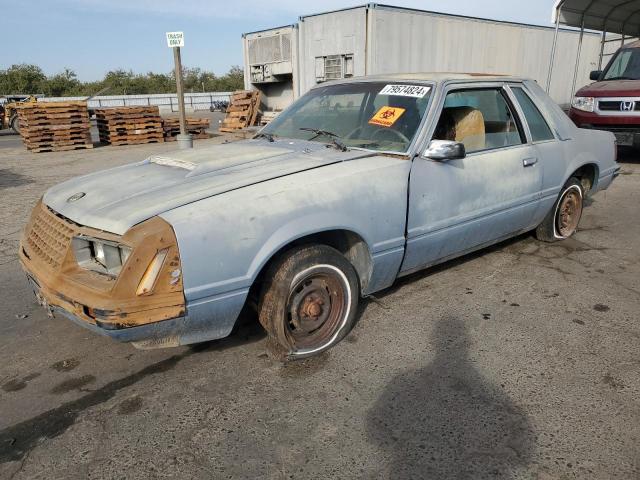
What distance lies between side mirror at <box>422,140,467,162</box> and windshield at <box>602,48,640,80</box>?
7874 mm

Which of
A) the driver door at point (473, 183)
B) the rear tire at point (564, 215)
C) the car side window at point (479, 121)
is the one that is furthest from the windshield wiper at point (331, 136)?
the rear tire at point (564, 215)

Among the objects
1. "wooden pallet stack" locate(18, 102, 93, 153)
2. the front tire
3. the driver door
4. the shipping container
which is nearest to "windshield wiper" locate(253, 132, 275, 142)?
the driver door

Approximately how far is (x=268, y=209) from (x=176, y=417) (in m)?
1.11

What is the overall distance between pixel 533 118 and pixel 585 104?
572 centimetres

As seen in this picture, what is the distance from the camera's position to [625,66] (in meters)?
9.12

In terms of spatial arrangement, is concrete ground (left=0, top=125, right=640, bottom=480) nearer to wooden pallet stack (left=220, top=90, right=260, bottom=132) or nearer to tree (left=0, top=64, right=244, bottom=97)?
wooden pallet stack (left=220, top=90, right=260, bottom=132)

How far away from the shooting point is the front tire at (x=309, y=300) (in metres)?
2.59

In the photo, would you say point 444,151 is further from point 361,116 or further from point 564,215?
point 564,215

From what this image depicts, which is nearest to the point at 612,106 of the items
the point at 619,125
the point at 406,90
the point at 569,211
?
the point at 619,125

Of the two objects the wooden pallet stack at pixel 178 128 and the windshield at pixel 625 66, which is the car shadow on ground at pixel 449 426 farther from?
the wooden pallet stack at pixel 178 128

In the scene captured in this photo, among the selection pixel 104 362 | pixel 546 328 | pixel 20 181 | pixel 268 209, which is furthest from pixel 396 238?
pixel 20 181

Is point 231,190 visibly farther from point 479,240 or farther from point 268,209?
point 479,240

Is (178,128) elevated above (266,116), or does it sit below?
below

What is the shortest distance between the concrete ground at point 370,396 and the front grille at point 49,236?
2.20ft
